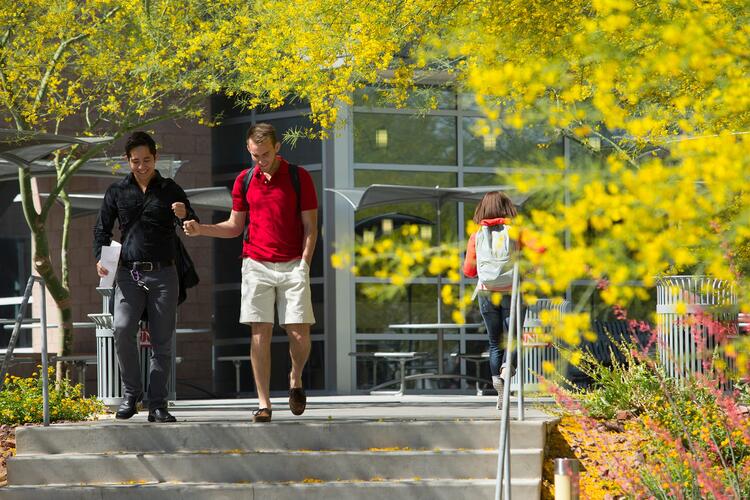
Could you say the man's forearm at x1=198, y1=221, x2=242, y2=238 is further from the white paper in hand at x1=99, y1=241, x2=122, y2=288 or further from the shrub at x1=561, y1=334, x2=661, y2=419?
the shrub at x1=561, y1=334, x2=661, y2=419

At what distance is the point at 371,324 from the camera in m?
16.5

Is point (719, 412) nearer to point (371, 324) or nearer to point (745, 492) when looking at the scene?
point (745, 492)

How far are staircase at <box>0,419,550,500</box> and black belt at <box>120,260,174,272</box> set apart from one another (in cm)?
95

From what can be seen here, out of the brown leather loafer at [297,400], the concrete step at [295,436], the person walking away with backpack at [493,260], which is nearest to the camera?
the concrete step at [295,436]

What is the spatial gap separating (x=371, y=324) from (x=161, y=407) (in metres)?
8.71

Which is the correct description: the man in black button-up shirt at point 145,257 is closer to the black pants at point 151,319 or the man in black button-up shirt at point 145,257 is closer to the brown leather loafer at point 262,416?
the black pants at point 151,319

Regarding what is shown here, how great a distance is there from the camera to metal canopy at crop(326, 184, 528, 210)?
13844mm

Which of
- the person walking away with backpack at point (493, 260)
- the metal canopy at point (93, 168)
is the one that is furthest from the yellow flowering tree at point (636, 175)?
the metal canopy at point (93, 168)

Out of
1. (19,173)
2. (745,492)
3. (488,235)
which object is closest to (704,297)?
(488,235)

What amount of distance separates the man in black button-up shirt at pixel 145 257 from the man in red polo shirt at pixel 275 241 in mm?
419

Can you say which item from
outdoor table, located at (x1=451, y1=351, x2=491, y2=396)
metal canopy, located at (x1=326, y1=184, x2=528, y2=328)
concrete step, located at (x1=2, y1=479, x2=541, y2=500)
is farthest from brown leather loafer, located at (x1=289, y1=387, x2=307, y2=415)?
metal canopy, located at (x1=326, y1=184, x2=528, y2=328)

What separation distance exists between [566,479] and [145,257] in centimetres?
322

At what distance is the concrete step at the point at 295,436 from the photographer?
24.4 ft

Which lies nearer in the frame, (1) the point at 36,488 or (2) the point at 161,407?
(1) the point at 36,488
